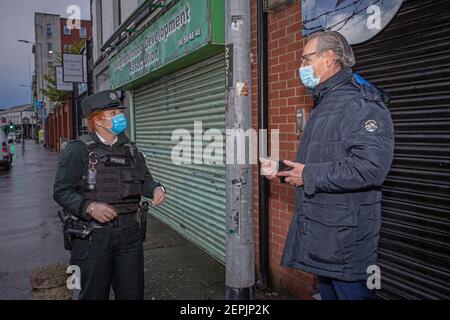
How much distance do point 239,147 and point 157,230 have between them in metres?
4.22

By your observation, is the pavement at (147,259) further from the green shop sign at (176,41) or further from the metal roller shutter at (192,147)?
the green shop sign at (176,41)

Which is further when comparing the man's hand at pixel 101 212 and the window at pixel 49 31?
the window at pixel 49 31

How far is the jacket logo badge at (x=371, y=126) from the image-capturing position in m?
1.98

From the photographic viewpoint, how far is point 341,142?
2.09 meters

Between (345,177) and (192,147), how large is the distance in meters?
4.43

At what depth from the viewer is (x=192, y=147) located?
20.5 feet

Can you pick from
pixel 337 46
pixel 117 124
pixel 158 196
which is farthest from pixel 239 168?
pixel 337 46

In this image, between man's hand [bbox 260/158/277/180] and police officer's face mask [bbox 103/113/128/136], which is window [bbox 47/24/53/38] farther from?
A: man's hand [bbox 260/158/277/180]

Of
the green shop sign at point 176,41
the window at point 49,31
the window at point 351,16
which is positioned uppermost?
the window at point 49,31

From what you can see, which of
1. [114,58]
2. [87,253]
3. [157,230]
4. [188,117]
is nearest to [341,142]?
[87,253]

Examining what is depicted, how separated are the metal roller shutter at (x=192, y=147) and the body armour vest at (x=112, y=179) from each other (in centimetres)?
223

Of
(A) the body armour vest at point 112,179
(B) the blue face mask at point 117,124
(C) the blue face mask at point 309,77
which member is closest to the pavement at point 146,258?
(A) the body armour vest at point 112,179

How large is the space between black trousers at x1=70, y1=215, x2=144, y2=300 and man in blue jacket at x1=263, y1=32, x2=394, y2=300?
133 cm

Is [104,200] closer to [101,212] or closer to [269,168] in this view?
[101,212]
